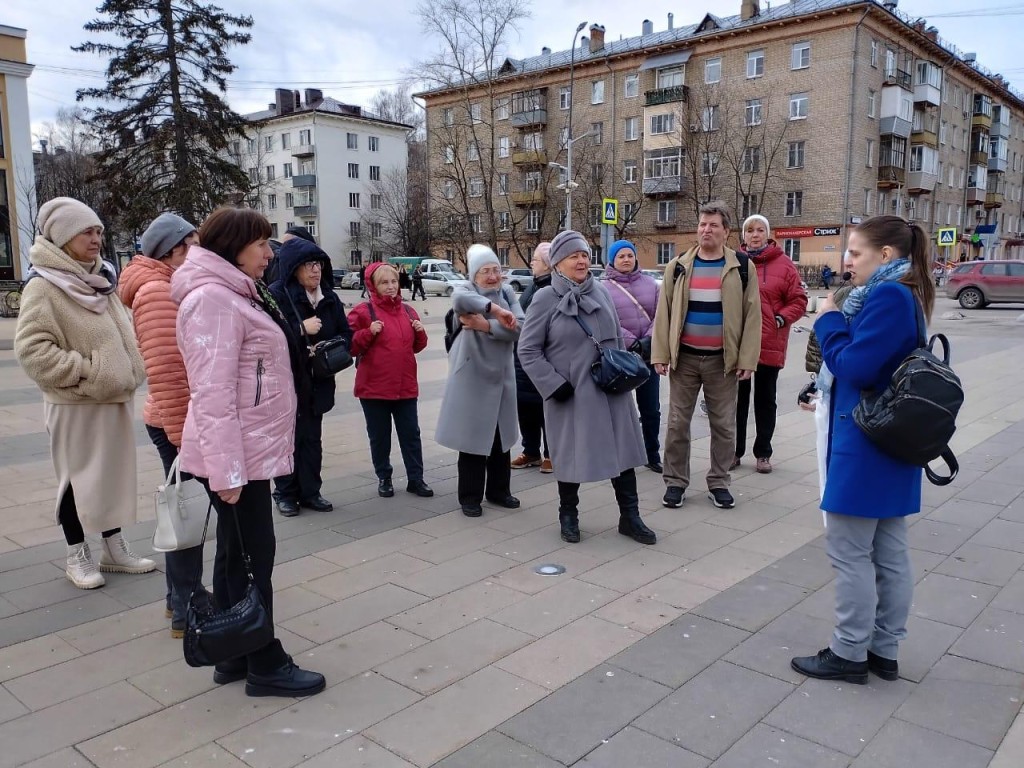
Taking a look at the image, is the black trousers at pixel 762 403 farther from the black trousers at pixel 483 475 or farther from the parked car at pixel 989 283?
the parked car at pixel 989 283

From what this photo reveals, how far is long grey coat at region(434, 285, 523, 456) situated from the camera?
5461 millimetres

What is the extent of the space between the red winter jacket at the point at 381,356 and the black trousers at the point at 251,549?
274 centimetres

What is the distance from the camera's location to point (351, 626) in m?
3.75

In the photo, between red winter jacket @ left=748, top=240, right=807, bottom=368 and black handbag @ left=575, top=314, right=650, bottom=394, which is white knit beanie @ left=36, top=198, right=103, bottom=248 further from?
red winter jacket @ left=748, top=240, right=807, bottom=368

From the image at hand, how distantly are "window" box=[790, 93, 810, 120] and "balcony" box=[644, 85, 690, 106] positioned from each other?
610 cm

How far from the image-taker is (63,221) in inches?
150

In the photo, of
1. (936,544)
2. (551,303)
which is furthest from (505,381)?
(936,544)

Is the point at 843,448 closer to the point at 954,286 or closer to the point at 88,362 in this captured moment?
the point at 88,362

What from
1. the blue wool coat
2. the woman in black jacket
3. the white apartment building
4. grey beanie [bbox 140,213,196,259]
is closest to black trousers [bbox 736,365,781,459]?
the woman in black jacket

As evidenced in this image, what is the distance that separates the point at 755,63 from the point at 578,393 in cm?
4635

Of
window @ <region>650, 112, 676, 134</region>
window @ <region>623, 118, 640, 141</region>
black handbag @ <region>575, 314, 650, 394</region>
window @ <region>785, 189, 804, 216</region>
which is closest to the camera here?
black handbag @ <region>575, 314, 650, 394</region>

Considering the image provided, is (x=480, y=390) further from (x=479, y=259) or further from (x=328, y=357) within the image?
(x=328, y=357)

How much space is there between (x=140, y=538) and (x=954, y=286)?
29.4 meters

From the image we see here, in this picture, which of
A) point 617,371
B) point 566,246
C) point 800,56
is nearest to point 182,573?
point 617,371
